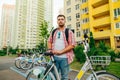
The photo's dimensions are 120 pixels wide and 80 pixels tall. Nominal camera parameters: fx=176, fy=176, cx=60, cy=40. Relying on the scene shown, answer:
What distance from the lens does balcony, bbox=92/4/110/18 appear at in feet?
105

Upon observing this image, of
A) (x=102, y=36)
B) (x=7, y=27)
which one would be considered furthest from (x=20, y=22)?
(x=102, y=36)

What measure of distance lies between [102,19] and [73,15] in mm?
12328

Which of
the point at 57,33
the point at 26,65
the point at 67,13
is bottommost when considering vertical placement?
the point at 26,65

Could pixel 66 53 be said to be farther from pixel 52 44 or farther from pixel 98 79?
pixel 98 79

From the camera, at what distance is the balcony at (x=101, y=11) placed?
32153 millimetres

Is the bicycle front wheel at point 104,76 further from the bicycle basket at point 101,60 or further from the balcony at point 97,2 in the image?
the balcony at point 97,2

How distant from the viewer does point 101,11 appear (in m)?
33.0

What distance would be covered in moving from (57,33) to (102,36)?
28.6m

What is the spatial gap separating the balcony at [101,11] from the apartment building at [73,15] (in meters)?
6.81

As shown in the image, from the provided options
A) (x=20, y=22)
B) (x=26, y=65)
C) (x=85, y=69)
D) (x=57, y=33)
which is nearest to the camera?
(x=85, y=69)

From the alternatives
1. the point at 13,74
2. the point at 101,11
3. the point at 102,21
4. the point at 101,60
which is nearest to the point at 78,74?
the point at 101,60

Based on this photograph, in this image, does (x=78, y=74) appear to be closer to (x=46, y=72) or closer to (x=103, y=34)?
(x=46, y=72)

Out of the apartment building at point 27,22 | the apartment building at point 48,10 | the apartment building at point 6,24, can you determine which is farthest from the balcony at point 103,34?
the apartment building at point 6,24

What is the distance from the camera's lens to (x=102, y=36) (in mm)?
31781
